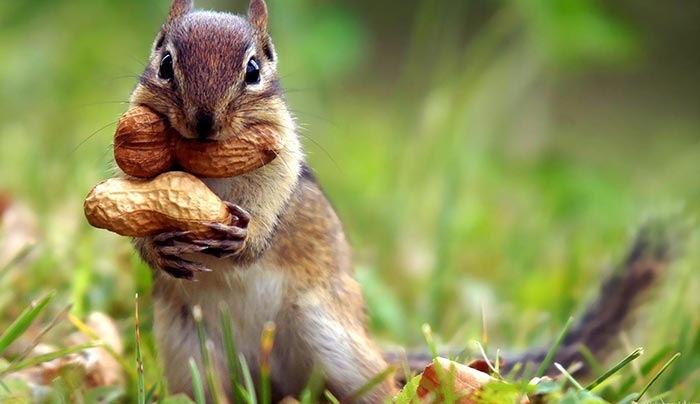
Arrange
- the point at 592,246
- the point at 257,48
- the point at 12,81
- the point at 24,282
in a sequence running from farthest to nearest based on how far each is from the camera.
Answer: the point at 12,81 < the point at 592,246 < the point at 24,282 < the point at 257,48

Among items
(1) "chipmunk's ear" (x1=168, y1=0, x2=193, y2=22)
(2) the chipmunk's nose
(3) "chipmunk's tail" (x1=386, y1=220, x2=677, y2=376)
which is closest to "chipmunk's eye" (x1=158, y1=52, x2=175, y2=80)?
(2) the chipmunk's nose

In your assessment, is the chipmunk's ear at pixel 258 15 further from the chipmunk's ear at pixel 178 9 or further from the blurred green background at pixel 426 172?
the blurred green background at pixel 426 172

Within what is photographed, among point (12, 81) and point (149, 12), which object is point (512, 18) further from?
point (12, 81)

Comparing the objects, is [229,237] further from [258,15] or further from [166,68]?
[258,15]

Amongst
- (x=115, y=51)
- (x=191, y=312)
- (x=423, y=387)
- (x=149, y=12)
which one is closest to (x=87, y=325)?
(x=191, y=312)

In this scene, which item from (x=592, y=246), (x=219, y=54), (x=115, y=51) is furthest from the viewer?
(x=115, y=51)

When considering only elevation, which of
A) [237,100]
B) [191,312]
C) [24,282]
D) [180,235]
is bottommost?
[24,282]

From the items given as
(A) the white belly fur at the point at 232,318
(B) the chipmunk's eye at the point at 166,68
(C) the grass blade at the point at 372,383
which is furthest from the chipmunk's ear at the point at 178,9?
(C) the grass blade at the point at 372,383
